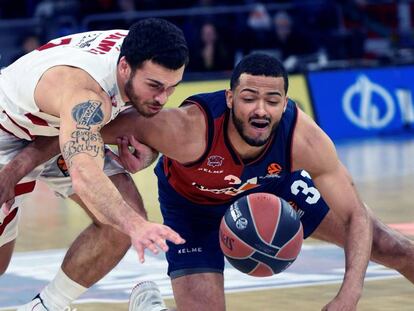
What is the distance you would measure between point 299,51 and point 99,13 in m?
3.19

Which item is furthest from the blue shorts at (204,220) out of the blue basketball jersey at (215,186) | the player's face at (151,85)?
the player's face at (151,85)

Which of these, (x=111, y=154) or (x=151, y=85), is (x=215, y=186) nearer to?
(x=111, y=154)

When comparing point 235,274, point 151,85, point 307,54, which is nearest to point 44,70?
point 151,85

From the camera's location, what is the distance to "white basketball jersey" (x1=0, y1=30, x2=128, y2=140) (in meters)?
5.96

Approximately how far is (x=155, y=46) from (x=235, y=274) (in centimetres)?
294

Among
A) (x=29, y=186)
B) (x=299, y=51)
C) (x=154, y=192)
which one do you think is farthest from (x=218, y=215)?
(x=299, y=51)

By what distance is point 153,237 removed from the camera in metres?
4.95

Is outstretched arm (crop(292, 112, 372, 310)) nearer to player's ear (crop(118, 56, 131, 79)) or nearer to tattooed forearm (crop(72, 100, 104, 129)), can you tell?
player's ear (crop(118, 56, 131, 79))

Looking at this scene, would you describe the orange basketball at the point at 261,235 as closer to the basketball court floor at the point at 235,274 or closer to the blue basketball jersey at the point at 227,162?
the blue basketball jersey at the point at 227,162

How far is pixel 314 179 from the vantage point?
6207mm

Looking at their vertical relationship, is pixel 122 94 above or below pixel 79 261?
above

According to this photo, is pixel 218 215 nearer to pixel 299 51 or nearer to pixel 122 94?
pixel 122 94

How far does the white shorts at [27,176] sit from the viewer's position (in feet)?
21.3

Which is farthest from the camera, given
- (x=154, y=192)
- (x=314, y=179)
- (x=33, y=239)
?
(x=154, y=192)
